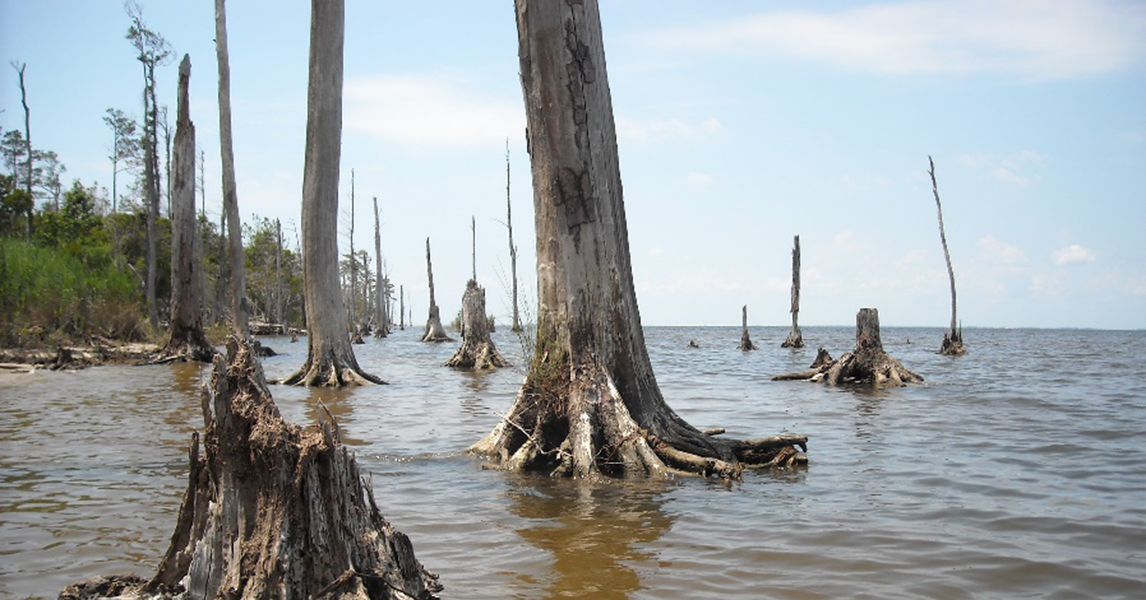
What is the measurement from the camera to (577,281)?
6574 mm

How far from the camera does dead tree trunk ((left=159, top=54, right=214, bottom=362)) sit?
19234 millimetres

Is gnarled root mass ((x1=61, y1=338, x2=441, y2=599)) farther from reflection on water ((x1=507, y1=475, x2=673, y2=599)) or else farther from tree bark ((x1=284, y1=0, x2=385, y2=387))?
tree bark ((x1=284, y1=0, x2=385, y2=387))

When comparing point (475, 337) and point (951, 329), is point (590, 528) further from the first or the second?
point (951, 329)

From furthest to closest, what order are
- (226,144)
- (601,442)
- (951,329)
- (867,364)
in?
(951,329), (226,144), (867,364), (601,442)

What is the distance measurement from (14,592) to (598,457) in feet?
11.9

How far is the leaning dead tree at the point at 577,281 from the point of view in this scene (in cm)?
648

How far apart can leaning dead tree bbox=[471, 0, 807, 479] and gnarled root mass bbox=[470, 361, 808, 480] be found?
0.03 feet

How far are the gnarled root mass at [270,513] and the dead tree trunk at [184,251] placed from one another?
57.4 ft

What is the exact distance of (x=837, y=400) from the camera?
12.5m

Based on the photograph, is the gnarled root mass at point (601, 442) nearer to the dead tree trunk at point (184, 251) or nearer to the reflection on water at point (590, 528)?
the reflection on water at point (590, 528)

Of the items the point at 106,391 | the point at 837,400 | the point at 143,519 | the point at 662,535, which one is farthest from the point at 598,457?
the point at 106,391

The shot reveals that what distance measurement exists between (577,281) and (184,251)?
15.9 m

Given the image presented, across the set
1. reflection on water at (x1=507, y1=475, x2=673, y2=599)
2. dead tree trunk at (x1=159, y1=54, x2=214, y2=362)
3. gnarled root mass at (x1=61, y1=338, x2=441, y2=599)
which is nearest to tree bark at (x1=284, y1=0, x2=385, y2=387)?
dead tree trunk at (x1=159, y1=54, x2=214, y2=362)

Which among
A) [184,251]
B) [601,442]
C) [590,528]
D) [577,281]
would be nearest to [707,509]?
[590,528]
